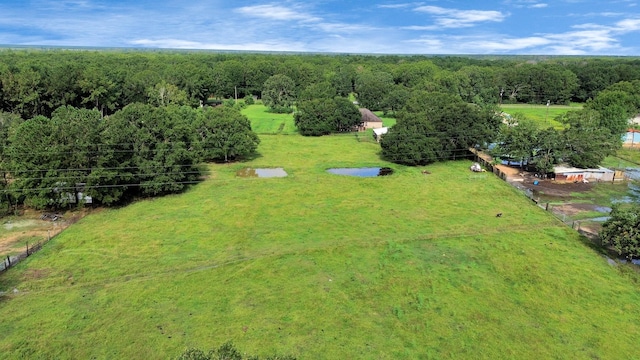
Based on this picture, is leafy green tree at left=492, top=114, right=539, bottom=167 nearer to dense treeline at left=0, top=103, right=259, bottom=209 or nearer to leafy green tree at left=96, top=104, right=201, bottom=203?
dense treeline at left=0, top=103, right=259, bottom=209

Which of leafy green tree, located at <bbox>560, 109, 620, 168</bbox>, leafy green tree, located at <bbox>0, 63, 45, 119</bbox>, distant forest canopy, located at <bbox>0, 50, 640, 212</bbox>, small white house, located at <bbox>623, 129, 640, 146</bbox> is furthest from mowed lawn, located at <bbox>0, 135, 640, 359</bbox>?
leafy green tree, located at <bbox>0, 63, 45, 119</bbox>

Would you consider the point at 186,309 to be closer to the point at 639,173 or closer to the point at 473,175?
the point at 473,175

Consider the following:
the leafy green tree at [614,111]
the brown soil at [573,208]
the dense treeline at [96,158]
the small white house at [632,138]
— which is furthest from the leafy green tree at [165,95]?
the small white house at [632,138]

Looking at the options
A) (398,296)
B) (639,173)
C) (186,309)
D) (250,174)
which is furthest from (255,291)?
(639,173)

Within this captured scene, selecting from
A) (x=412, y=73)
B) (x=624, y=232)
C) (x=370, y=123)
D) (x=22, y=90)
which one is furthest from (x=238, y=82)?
(x=624, y=232)

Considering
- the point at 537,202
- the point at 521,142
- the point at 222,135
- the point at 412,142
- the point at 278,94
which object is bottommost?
the point at 537,202

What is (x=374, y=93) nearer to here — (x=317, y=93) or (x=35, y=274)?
(x=317, y=93)
